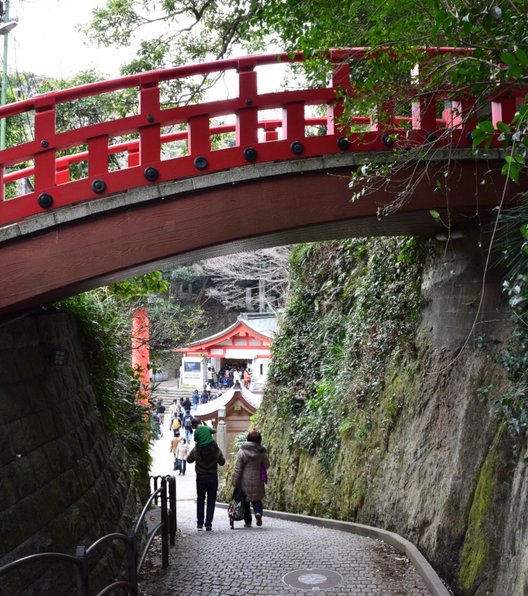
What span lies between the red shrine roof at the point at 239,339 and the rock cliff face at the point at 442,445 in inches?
945

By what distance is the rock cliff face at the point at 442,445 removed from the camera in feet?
16.1

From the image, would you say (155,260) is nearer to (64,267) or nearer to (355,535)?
(64,267)

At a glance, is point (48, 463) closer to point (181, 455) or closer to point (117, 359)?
point (117, 359)

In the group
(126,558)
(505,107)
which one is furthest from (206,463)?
(505,107)

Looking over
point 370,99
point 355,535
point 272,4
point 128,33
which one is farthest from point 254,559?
point 128,33

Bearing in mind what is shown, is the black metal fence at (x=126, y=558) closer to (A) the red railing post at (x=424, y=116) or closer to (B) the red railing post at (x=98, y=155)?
(B) the red railing post at (x=98, y=155)

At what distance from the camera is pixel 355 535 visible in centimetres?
780

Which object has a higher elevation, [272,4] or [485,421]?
[272,4]

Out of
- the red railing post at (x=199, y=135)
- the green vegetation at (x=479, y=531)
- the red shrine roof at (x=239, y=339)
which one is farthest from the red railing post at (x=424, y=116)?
the red shrine roof at (x=239, y=339)

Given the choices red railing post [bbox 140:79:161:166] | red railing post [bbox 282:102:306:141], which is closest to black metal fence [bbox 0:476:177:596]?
red railing post [bbox 140:79:161:166]

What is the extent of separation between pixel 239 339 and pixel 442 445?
29052mm

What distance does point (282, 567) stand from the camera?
20.4ft

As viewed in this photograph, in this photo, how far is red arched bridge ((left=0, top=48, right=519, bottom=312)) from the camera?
15.4 ft

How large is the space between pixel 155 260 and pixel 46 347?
143cm
